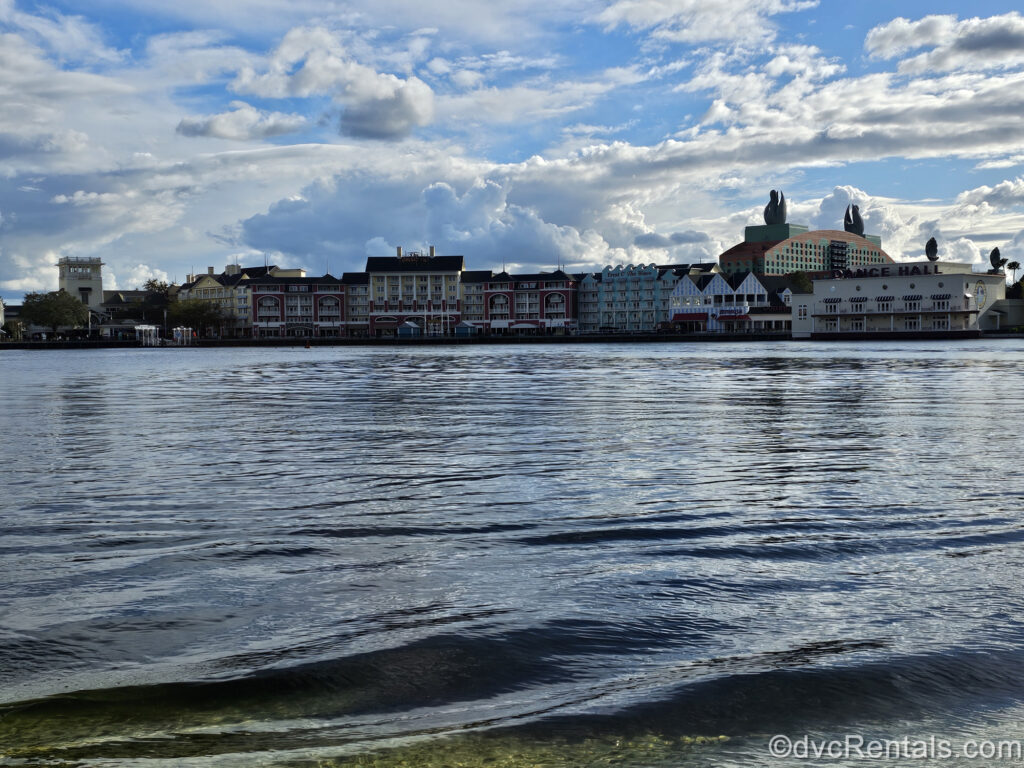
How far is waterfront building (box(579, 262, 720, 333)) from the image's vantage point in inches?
5748

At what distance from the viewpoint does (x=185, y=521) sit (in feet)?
27.4

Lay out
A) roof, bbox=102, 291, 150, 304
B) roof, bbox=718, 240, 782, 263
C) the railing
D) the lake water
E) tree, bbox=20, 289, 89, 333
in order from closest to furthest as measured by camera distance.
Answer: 1. the lake water
2. the railing
3. tree, bbox=20, 289, 89, 333
4. roof, bbox=102, 291, 150, 304
5. roof, bbox=718, 240, 782, 263

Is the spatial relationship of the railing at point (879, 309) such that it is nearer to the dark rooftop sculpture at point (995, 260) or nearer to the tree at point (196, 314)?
the dark rooftop sculpture at point (995, 260)

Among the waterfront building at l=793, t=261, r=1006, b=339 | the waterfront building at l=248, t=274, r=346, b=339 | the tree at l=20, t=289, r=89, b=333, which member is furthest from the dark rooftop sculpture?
the tree at l=20, t=289, r=89, b=333

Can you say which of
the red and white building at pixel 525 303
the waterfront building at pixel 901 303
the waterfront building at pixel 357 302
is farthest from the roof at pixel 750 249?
the waterfront building at pixel 357 302

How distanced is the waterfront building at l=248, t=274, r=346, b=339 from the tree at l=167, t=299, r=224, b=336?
23.0 ft

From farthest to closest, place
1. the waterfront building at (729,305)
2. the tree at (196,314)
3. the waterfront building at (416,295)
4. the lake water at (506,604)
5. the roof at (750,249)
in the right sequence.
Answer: the roof at (750,249) → the waterfront building at (416,295) → the tree at (196,314) → the waterfront building at (729,305) → the lake water at (506,604)

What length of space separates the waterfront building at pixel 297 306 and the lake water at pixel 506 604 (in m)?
145

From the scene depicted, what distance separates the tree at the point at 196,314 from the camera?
145875 mm

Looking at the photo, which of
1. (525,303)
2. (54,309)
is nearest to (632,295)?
(525,303)

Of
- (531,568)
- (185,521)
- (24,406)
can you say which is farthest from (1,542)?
(24,406)

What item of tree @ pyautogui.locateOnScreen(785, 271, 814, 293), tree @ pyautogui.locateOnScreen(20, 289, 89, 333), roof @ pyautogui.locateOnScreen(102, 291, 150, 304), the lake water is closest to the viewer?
the lake water

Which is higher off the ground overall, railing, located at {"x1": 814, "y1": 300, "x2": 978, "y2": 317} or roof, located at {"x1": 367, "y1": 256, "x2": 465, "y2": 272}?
roof, located at {"x1": 367, "y1": 256, "x2": 465, "y2": 272}

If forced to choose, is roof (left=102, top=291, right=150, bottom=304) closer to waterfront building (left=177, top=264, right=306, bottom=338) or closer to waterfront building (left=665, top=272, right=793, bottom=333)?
waterfront building (left=177, top=264, right=306, bottom=338)
